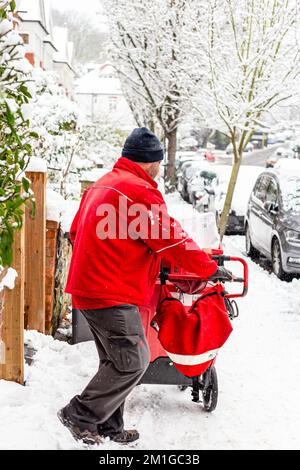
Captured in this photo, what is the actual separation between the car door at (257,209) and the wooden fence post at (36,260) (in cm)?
722

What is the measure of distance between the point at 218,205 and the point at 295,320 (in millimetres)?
8902

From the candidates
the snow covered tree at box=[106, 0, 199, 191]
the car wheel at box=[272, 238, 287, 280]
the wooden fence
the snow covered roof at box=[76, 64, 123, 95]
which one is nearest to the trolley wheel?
the wooden fence

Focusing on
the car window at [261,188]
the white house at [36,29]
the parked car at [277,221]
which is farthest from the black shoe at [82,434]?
the white house at [36,29]

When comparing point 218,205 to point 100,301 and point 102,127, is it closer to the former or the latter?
point 102,127

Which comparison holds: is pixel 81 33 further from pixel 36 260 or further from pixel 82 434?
pixel 82 434

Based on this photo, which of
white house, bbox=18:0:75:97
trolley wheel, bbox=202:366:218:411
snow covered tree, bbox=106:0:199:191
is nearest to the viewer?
trolley wheel, bbox=202:366:218:411

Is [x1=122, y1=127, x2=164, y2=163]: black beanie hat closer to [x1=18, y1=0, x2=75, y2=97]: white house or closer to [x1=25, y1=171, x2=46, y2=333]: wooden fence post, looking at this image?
[x1=25, y1=171, x2=46, y2=333]: wooden fence post

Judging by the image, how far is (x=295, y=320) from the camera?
819cm

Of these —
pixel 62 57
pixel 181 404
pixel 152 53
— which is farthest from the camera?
pixel 62 57

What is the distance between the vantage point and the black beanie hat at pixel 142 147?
4.15m

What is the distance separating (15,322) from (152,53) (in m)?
17.2

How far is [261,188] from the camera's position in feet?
43.2

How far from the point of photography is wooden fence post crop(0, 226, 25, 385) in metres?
4.62

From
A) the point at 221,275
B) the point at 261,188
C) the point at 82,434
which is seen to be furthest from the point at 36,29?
the point at 82,434
